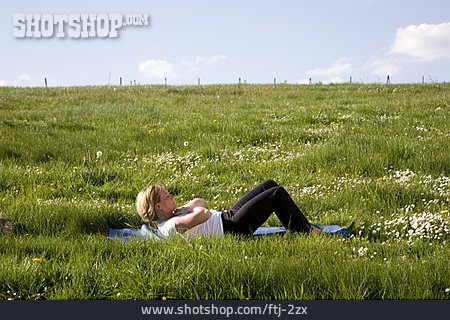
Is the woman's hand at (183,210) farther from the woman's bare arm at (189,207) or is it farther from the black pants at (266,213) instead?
the black pants at (266,213)

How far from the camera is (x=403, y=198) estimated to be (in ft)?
24.3

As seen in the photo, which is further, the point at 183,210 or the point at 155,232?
the point at 183,210

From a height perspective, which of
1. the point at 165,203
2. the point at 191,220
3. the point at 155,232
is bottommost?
the point at 155,232

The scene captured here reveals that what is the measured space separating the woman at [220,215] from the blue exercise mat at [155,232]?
0.39ft

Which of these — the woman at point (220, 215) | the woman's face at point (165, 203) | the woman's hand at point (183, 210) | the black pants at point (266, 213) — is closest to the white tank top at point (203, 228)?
the woman at point (220, 215)

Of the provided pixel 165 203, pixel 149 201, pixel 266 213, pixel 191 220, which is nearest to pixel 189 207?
pixel 165 203

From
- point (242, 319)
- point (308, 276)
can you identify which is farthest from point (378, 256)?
point (242, 319)

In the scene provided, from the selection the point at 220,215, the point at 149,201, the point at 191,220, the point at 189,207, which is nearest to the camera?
the point at 191,220

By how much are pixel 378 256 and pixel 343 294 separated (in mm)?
995

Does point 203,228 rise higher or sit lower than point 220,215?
lower

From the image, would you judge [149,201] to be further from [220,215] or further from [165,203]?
[220,215]

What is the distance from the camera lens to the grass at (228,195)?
14.8ft

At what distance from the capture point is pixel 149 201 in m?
6.39

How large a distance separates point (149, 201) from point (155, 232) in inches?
14.4
